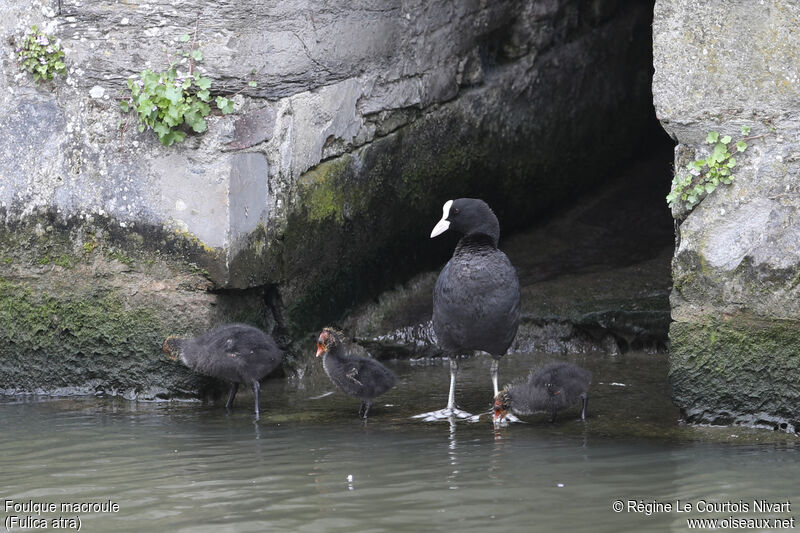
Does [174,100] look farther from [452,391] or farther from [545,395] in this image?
[545,395]

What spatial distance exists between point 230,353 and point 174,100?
1.53 metres

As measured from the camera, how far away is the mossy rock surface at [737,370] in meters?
5.69

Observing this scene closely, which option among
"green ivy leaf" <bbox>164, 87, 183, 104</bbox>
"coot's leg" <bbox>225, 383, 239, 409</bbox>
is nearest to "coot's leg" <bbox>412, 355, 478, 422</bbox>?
"coot's leg" <bbox>225, 383, 239, 409</bbox>

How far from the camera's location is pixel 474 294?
654cm

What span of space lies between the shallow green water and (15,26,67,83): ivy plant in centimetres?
203

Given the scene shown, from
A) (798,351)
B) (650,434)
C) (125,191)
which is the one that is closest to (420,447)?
(650,434)

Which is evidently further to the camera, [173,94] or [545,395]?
[173,94]

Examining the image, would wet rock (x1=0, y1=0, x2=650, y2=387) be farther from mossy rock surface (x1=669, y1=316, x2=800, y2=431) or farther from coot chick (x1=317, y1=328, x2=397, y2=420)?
mossy rock surface (x1=669, y1=316, x2=800, y2=431)

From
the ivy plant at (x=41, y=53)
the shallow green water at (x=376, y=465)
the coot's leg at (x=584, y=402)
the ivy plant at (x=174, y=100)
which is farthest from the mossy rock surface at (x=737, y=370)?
the ivy plant at (x=41, y=53)

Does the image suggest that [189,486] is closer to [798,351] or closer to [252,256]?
[252,256]

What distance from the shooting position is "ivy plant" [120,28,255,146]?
6.68 m

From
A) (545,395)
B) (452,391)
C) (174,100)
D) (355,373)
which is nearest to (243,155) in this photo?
(174,100)

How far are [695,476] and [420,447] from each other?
1374mm

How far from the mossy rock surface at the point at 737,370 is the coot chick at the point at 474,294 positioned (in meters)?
1.06
